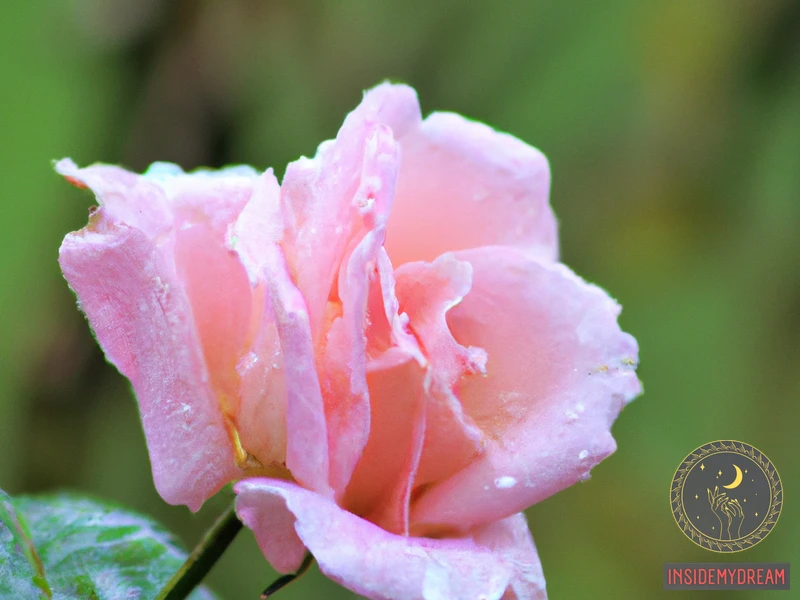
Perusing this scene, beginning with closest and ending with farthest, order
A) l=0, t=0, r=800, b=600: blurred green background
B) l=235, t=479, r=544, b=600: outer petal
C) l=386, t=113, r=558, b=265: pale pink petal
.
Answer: l=235, t=479, r=544, b=600: outer petal → l=386, t=113, r=558, b=265: pale pink petal → l=0, t=0, r=800, b=600: blurred green background

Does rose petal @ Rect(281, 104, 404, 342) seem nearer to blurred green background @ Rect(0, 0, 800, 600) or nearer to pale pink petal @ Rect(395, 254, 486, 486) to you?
pale pink petal @ Rect(395, 254, 486, 486)

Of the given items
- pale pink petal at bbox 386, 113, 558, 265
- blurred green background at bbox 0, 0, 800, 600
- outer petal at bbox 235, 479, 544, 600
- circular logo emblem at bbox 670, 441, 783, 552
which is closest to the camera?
outer petal at bbox 235, 479, 544, 600

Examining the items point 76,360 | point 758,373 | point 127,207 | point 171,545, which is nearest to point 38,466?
point 76,360

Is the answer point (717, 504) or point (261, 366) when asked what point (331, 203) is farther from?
point (717, 504)

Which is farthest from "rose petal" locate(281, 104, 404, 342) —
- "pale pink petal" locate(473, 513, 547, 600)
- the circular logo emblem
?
the circular logo emblem

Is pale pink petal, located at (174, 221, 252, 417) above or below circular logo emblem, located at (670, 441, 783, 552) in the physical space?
above

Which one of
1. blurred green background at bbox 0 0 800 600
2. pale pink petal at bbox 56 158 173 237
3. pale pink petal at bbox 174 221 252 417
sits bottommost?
blurred green background at bbox 0 0 800 600

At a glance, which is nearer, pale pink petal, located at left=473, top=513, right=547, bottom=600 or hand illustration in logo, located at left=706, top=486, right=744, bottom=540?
pale pink petal, located at left=473, top=513, right=547, bottom=600

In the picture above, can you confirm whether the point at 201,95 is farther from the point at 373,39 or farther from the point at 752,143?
the point at 752,143
